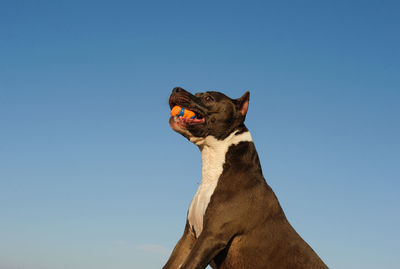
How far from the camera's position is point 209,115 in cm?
731

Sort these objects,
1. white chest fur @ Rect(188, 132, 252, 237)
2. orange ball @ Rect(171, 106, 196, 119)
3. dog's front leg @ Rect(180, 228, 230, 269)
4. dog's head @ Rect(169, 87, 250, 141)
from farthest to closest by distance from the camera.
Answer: orange ball @ Rect(171, 106, 196, 119)
dog's head @ Rect(169, 87, 250, 141)
white chest fur @ Rect(188, 132, 252, 237)
dog's front leg @ Rect(180, 228, 230, 269)

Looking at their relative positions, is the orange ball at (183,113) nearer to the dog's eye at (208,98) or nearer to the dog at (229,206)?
the dog at (229,206)

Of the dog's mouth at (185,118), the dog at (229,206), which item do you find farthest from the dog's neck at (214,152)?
the dog's mouth at (185,118)

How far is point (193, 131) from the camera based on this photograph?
286 inches

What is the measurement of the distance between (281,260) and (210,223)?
1.11 meters

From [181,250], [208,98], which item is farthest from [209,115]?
[181,250]

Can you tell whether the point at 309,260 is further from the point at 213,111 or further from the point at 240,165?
the point at 213,111

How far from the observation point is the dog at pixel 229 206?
21.2 feet

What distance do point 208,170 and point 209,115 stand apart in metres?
0.86

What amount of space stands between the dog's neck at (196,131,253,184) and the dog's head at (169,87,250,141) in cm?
8

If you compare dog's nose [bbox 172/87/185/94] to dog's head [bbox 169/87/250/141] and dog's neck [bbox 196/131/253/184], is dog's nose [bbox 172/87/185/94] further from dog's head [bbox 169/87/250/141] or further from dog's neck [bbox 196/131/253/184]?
dog's neck [bbox 196/131/253/184]

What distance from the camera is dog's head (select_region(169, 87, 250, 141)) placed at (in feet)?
23.8

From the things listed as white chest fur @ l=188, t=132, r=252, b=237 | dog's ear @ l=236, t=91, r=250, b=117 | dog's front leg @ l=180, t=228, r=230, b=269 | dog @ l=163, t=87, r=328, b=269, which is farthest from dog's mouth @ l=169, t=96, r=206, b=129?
dog's front leg @ l=180, t=228, r=230, b=269

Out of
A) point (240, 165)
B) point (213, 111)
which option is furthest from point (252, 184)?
point (213, 111)
